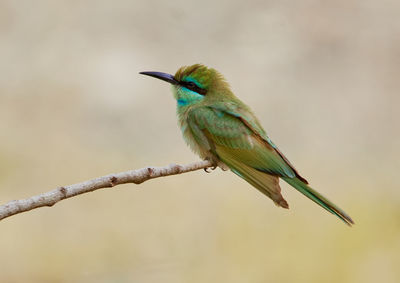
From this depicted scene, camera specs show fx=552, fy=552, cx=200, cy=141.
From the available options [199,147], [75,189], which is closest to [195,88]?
[199,147]

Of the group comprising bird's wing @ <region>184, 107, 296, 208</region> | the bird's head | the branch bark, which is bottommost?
the branch bark

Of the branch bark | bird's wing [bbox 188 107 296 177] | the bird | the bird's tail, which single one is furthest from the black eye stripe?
the branch bark

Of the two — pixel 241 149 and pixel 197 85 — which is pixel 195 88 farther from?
pixel 241 149

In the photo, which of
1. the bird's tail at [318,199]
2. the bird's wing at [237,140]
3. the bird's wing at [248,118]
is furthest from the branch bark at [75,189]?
the bird's wing at [248,118]

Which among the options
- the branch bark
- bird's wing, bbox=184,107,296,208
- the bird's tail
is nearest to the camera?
the branch bark

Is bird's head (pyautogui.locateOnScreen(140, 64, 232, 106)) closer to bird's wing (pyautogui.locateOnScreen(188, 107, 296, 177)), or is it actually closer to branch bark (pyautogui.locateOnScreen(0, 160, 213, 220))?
bird's wing (pyautogui.locateOnScreen(188, 107, 296, 177))

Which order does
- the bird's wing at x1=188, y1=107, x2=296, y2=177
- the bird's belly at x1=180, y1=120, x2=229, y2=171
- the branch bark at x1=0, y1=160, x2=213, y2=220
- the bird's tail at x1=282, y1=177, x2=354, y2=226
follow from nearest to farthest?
1. the branch bark at x1=0, y1=160, x2=213, y2=220
2. the bird's tail at x1=282, y1=177, x2=354, y2=226
3. the bird's wing at x1=188, y1=107, x2=296, y2=177
4. the bird's belly at x1=180, y1=120, x2=229, y2=171

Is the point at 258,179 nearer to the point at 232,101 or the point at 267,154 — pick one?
the point at 267,154
